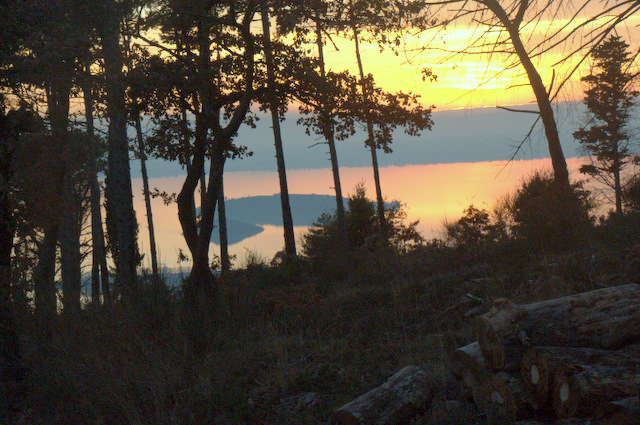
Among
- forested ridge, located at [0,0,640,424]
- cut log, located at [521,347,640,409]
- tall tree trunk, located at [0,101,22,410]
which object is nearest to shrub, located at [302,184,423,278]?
forested ridge, located at [0,0,640,424]

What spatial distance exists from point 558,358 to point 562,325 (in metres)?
0.83

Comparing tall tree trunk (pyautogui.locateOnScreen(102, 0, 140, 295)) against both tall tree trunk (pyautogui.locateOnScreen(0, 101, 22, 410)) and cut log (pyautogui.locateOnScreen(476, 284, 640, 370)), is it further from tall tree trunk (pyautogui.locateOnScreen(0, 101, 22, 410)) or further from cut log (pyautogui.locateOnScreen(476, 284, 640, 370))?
cut log (pyautogui.locateOnScreen(476, 284, 640, 370))

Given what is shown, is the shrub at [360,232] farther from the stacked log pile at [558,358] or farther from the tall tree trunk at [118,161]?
the stacked log pile at [558,358]

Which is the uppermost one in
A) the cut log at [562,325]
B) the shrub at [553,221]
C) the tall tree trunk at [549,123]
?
the tall tree trunk at [549,123]

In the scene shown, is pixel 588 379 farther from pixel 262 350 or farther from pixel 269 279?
pixel 269 279

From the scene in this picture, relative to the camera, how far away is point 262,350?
788 centimetres

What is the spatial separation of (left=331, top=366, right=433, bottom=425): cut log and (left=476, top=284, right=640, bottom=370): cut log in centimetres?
77

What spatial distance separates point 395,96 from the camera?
11789 mm

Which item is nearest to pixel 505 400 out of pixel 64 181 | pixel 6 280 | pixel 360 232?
pixel 6 280

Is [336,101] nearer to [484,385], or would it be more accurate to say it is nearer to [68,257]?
[484,385]

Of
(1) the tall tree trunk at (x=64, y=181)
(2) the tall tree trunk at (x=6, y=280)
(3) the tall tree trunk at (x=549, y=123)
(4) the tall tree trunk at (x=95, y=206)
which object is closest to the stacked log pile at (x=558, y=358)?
(2) the tall tree trunk at (x=6, y=280)

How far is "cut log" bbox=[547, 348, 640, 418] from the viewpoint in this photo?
13.4ft

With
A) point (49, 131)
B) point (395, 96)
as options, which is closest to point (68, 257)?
point (49, 131)

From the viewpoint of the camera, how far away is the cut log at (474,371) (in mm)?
5277
